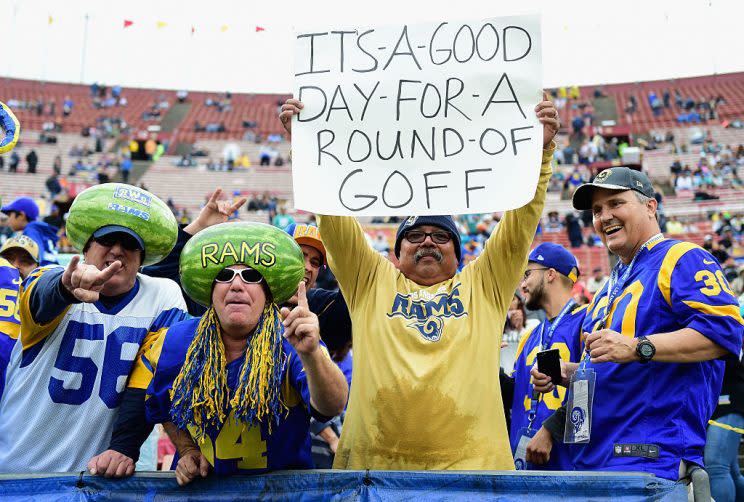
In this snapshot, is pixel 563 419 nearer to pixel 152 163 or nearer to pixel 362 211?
pixel 362 211

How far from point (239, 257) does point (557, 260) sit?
2.69m

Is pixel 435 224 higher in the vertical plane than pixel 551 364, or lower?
higher

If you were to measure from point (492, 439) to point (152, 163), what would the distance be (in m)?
40.1

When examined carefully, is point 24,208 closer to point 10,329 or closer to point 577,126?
point 10,329

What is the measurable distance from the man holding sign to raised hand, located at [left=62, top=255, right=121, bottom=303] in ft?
2.98

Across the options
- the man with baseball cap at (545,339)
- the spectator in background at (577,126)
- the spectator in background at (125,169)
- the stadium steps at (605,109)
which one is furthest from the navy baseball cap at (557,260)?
the stadium steps at (605,109)

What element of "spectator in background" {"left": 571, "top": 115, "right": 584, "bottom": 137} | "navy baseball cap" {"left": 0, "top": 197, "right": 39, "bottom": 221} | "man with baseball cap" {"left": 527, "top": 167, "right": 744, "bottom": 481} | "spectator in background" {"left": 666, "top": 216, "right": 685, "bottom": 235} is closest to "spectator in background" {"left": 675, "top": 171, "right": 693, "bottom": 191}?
"spectator in background" {"left": 666, "top": 216, "right": 685, "bottom": 235}

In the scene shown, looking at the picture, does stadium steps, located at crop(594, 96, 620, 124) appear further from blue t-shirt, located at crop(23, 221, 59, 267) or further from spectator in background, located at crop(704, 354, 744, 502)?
blue t-shirt, located at crop(23, 221, 59, 267)

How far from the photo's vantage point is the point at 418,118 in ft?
11.0

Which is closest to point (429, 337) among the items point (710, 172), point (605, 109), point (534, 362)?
point (534, 362)

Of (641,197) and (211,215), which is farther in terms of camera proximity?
(211,215)

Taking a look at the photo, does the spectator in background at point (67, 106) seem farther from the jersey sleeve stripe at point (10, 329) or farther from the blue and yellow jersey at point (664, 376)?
the blue and yellow jersey at point (664, 376)

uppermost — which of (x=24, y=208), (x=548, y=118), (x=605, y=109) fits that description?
(x=605, y=109)

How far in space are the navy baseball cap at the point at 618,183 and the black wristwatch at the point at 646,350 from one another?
72 cm
